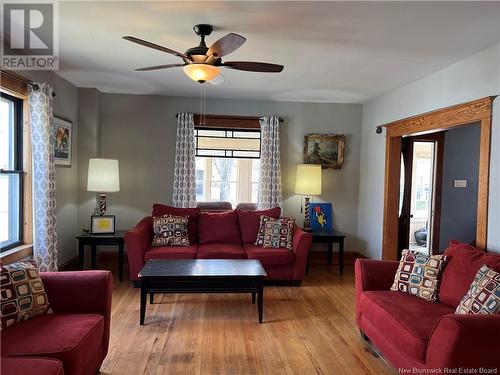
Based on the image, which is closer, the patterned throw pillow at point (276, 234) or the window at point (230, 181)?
the patterned throw pillow at point (276, 234)

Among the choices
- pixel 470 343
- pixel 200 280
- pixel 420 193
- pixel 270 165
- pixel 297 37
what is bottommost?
pixel 200 280

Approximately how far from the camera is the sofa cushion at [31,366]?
1.61m

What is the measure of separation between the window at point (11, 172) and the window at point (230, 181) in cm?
274

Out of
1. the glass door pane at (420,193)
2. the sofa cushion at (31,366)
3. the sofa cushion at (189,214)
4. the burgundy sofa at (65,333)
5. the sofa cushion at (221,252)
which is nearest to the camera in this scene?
the sofa cushion at (31,366)

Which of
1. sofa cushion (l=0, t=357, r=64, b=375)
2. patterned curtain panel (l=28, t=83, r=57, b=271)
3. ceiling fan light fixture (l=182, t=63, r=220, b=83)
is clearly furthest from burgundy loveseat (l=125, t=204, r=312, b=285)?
sofa cushion (l=0, t=357, r=64, b=375)

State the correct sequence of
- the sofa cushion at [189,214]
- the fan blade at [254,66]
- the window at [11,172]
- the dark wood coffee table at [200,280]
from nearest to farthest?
the fan blade at [254,66]
the dark wood coffee table at [200,280]
the window at [11,172]
the sofa cushion at [189,214]

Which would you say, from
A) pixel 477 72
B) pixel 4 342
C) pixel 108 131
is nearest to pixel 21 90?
pixel 108 131

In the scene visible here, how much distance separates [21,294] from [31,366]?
67 centimetres

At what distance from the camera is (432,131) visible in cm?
402

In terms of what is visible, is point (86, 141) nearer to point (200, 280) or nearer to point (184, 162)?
point (184, 162)

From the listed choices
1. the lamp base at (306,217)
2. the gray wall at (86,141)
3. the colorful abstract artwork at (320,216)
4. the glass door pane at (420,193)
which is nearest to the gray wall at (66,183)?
the gray wall at (86,141)

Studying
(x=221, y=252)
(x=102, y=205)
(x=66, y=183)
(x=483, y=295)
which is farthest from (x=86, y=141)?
(x=483, y=295)

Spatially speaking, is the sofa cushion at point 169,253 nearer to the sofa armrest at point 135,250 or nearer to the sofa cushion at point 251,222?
the sofa armrest at point 135,250

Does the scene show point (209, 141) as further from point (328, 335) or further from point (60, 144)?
→ point (328, 335)
